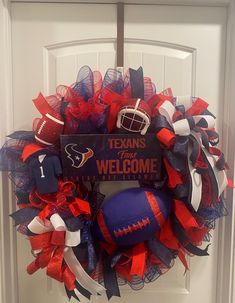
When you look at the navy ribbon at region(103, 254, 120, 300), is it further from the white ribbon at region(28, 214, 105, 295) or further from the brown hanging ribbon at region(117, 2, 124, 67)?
the brown hanging ribbon at region(117, 2, 124, 67)

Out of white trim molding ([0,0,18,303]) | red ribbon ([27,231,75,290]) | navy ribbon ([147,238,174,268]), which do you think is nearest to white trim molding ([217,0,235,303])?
navy ribbon ([147,238,174,268])

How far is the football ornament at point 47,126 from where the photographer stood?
844 millimetres

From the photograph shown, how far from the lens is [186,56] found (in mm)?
1018

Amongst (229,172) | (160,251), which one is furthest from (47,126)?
(229,172)

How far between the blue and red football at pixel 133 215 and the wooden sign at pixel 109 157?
0.07 m

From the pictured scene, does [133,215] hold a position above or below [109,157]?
below

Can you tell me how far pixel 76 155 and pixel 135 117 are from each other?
0.21 metres

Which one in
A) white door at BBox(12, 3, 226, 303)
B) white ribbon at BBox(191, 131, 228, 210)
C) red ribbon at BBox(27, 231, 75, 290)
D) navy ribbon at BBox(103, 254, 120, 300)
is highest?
white door at BBox(12, 3, 226, 303)

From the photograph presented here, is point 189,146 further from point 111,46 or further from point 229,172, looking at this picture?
point 111,46

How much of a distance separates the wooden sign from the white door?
0.82ft

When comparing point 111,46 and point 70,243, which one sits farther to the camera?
point 111,46

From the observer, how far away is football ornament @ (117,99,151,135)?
0.83m

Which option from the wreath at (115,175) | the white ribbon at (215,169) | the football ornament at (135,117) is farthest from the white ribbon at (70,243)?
the white ribbon at (215,169)

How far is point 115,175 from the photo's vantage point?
2.90 feet
